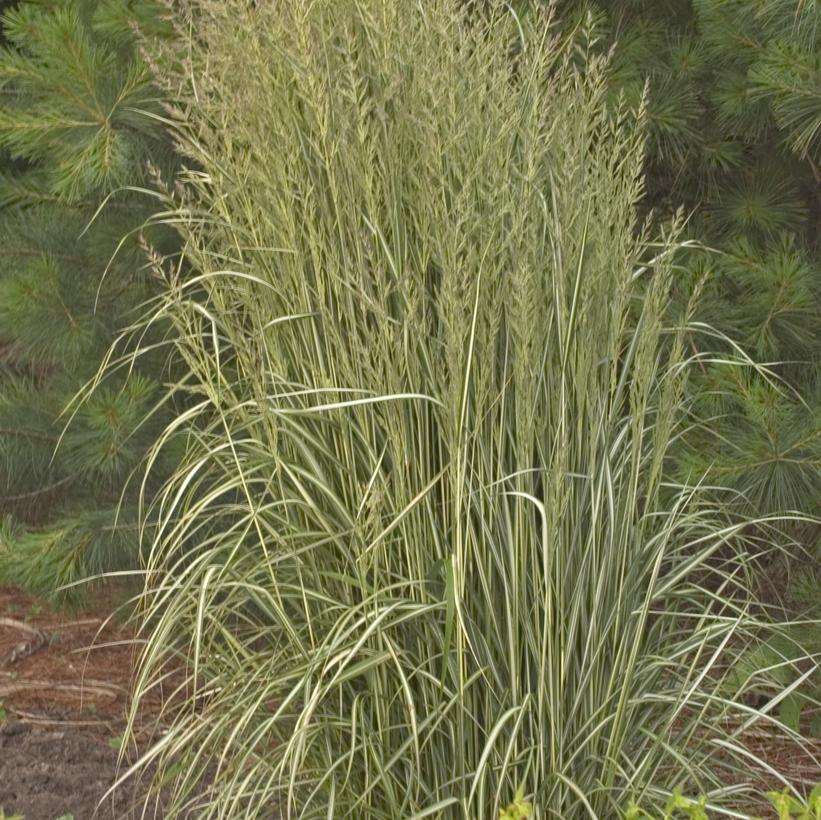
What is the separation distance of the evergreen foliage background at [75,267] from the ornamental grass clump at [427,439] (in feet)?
2.89

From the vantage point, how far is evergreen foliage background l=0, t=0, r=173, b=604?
3412 millimetres

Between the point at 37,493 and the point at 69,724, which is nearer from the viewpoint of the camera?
the point at 69,724

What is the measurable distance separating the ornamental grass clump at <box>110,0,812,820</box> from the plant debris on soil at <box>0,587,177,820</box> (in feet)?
2.00

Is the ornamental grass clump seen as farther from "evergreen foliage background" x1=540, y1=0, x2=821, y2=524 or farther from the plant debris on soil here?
"evergreen foliage background" x1=540, y1=0, x2=821, y2=524

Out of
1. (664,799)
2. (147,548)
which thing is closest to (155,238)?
(147,548)

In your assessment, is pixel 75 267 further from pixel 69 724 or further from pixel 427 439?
pixel 427 439

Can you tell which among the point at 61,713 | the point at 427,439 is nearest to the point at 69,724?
the point at 61,713

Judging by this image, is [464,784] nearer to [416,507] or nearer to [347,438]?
[416,507]

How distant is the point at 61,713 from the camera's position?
4.31 meters

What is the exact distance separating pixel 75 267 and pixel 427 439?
1963mm

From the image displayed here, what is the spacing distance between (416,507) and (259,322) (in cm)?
45

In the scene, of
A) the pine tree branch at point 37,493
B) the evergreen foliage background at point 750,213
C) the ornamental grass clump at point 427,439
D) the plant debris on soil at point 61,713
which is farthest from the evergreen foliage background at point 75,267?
the evergreen foliage background at point 750,213

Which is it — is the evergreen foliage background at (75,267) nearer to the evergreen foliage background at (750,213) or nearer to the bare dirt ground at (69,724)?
the bare dirt ground at (69,724)

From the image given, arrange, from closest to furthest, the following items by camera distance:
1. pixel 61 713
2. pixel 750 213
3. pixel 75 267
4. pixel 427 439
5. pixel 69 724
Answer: pixel 427 439, pixel 750 213, pixel 75 267, pixel 69 724, pixel 61 713
